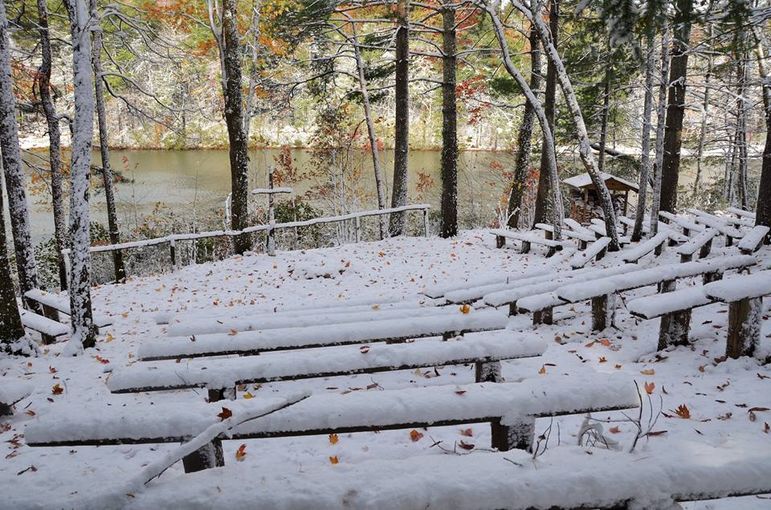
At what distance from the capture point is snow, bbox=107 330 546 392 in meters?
2.69

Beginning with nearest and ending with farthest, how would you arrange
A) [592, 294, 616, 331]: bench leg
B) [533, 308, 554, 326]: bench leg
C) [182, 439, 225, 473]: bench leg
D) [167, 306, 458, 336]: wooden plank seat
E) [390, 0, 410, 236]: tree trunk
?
Answer: 1. [182, 439, 225, 473]: bench leg
2. [167, 306, 458, 336]: wooden plank seat
3. [592, 294, 616, 331]: bench leg
4. [533, 308, 554, 326]: bench leg
5. [390, 0, 410, 236]: tree trunk

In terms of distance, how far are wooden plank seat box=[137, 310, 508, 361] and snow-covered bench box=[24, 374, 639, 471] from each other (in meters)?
1.44

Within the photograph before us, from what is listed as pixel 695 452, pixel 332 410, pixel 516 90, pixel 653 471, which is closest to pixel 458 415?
pixel 332 410

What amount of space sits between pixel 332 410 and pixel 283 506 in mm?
528

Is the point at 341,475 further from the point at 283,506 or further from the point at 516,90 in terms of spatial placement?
the point at 516,90

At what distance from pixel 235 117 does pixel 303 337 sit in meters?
10.0

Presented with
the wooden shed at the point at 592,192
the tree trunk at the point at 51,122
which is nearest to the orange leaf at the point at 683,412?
the tree trunk at the point at 51,122

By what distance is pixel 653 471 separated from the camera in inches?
60.6

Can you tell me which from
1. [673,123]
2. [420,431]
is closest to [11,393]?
[420,431]

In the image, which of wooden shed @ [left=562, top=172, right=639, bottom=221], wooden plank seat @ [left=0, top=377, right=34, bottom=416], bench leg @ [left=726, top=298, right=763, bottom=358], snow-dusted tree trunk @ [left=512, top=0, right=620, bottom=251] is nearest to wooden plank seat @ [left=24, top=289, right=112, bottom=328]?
wooden plank seat @ [left=0, top=377, right=34, bottom=416]

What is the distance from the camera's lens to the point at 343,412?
198cm

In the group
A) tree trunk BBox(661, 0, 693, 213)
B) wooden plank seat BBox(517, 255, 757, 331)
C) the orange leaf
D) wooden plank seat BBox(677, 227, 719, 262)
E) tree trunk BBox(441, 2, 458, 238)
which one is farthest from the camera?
tree trunk BBox(441, 2, 458, 238)

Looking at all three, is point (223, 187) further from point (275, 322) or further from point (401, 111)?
point (275, 322)

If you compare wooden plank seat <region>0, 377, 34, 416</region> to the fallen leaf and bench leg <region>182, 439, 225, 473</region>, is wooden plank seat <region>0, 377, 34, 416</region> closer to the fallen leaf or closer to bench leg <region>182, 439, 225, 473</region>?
the fallen leaf
